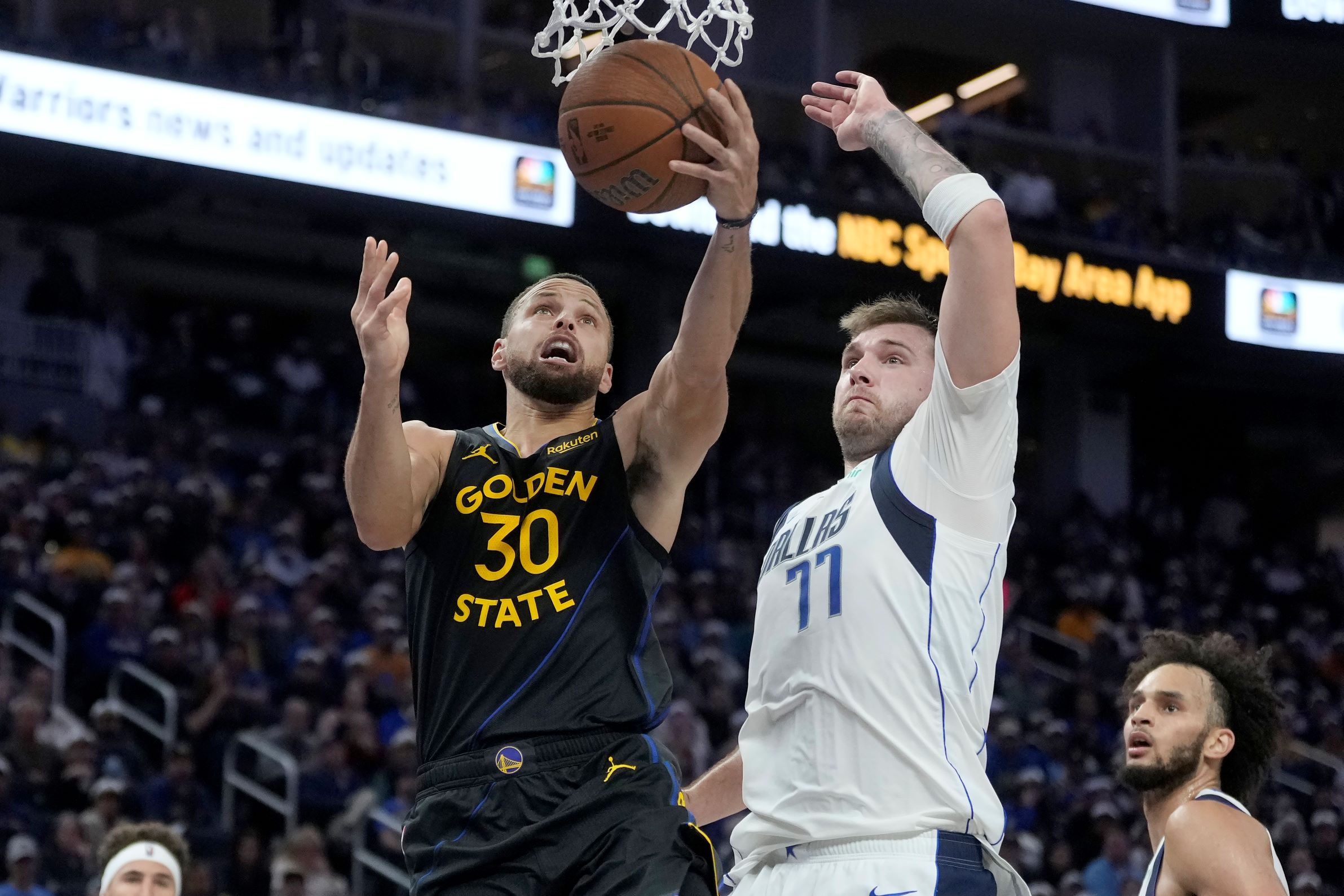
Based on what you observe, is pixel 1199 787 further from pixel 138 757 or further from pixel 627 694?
pixel 138 757

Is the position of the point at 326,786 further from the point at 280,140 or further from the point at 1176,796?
the point at 280,140

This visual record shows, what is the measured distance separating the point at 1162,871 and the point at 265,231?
51.0 ft

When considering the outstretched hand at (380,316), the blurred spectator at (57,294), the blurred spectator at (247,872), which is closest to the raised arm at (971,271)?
the outstretched hand at (380,316)

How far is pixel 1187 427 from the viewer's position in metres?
22.7

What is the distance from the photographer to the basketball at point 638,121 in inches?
147

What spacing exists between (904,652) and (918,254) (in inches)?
541

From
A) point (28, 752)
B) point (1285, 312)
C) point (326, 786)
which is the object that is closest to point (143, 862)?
point (28, 752)

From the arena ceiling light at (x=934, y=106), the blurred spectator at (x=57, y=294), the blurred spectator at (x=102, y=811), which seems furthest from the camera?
the arena ceiling light at (x=934, y=106)

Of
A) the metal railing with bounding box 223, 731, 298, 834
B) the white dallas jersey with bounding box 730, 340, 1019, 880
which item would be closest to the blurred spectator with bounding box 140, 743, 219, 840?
the metal railing with bounding box 223, 731, 298, 834

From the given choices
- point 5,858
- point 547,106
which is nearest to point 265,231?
point 547,106

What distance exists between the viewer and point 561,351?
13.0ft

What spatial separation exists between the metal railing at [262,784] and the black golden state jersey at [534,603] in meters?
5.83

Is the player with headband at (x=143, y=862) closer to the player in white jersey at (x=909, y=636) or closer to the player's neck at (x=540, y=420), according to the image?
the player's neck at (x=540, y=420)

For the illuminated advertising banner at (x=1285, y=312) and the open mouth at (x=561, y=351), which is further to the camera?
the illuminated advertising banner at (x=1285, y=312)
